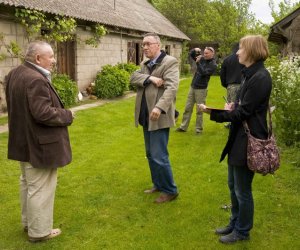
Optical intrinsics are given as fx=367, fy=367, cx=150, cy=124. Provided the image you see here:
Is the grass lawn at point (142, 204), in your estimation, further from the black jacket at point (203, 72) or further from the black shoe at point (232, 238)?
the black jacket at point (203, 72)

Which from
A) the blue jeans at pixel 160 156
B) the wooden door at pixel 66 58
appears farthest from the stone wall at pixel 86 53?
the blue jeans at pixel 160 156

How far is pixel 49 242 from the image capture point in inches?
141

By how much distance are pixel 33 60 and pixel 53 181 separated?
1131mm

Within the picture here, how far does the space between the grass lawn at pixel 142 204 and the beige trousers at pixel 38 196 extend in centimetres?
19

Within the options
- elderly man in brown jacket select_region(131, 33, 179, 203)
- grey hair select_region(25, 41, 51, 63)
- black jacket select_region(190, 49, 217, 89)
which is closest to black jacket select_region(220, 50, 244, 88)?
black jacket select_region(190, 49, 217, 89)

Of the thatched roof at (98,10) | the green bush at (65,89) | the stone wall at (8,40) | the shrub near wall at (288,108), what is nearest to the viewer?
the shrub near wall at (288,108)

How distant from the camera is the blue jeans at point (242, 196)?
10.7 ft

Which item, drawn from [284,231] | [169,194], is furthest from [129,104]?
[284,231]

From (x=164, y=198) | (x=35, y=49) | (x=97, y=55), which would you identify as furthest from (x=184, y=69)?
(x=35, y=49)

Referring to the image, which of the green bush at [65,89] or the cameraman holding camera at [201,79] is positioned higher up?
the cameraman holding camera at [201,79]

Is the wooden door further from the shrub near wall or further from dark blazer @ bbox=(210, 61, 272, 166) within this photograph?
dark blazer @ bbox=(210, 61, 272, 166)

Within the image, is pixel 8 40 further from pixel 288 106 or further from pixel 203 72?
pixel 288 106

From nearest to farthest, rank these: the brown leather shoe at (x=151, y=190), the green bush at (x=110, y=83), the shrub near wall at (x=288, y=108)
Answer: the brown leather shoe at (x=151, y=190) < the shrub near wall at (x=288, y=108) < the green bush at (x=110, y=83)

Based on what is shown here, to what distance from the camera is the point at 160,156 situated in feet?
14.1
